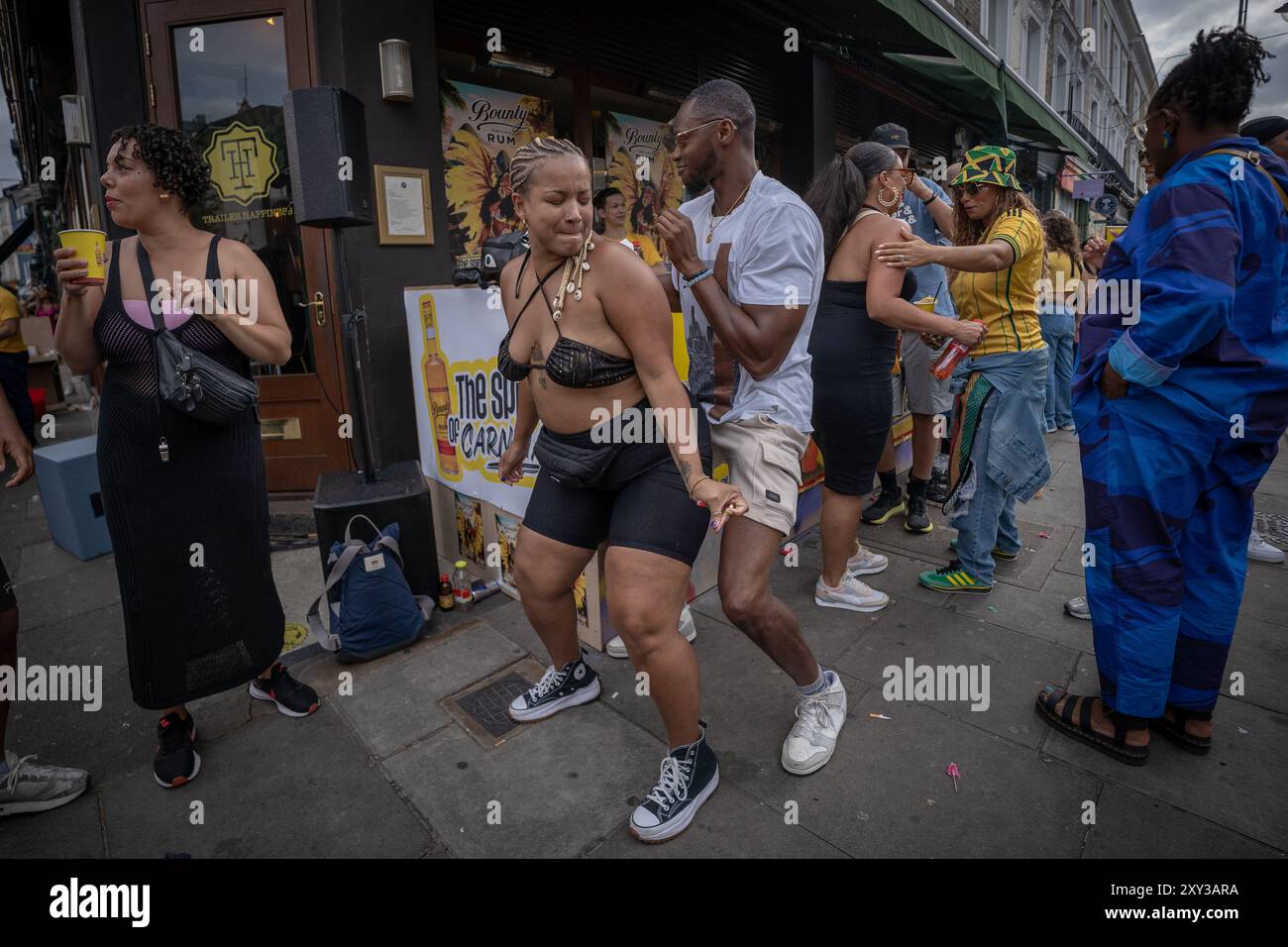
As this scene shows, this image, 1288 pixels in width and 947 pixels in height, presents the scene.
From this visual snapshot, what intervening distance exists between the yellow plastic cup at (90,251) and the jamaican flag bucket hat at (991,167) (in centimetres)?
345

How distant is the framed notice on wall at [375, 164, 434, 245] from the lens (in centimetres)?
460

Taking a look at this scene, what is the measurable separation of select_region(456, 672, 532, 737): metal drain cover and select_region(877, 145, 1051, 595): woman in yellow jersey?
239 cm

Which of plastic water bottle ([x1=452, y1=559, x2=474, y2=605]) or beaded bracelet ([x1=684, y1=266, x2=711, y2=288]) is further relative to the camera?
plastic water bottle ([x1=452, y1=559, x2=474, y2=605])

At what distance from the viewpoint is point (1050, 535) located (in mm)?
4445

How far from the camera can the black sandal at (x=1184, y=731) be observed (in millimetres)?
2408

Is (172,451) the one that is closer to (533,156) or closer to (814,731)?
(533,156)

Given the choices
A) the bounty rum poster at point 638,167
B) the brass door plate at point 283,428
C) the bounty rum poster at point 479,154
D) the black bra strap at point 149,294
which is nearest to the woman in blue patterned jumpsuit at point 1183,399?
the black bra strap at point 149,294

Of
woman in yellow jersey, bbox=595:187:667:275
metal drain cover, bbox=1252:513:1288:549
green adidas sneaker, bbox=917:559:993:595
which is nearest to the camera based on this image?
green adidas sneaker, bbox=917:559:993:595

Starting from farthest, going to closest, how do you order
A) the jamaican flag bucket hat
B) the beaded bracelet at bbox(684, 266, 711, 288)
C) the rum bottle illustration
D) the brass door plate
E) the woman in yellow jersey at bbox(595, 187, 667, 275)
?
the woman in yellow jersey at bbox(595, 187, 667, 275) → the brass door plate → the rum bottle illustration → the jamaican flag bucket hat → the beaded bracelet at bbox(684, 266, 711, 288)

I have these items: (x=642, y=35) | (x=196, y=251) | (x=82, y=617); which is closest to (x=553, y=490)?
(x=196, y=251)

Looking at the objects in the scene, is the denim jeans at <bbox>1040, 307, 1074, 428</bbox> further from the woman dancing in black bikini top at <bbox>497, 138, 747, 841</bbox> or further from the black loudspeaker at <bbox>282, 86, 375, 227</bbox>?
the black loudspeaker at <bbox>282, 86, 375, 227</bbox>

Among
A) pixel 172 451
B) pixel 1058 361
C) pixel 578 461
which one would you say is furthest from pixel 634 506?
pixel 1058 361

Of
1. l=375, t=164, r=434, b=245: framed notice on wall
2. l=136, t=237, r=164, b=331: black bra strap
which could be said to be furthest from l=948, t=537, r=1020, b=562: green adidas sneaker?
l=375, t=164, r=434, b=245: framed notice on wall

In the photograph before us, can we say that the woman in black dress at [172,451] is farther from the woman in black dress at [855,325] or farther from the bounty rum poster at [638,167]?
the bounty rum poster at [638,167]
